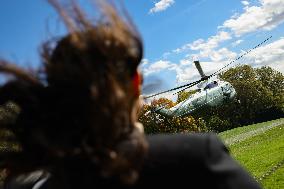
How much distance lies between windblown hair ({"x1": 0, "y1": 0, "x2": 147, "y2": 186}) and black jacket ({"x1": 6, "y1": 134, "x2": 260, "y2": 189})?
5 cm

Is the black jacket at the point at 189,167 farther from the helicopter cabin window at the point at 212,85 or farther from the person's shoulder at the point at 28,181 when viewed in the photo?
the helicopter cabin window at the point at 212,85

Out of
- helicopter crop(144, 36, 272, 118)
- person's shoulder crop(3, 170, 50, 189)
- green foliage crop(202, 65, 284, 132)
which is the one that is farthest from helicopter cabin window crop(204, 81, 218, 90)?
person's shoulder crop(3, 170, 50, 189)

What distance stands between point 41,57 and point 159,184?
632 mm

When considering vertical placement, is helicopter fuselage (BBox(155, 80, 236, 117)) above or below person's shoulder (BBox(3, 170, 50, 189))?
above

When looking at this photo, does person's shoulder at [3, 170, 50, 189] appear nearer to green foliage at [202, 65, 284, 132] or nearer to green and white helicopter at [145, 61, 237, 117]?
green and white helicopter at [145, 61, 237, 117]

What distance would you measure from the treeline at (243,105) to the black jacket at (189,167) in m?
67.5

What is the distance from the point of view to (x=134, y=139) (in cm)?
180

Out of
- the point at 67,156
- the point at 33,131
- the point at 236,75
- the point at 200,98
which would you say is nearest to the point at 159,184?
the point at 67,156

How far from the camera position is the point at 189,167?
178cm

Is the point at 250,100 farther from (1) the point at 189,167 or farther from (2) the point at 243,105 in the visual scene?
(1) the point at 189,167

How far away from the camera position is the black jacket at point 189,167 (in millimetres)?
1767

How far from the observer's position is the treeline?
72.6m

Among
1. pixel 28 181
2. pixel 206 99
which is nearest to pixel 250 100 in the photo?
pixel 206 99

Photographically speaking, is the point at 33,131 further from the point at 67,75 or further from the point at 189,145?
the point at 189,145
